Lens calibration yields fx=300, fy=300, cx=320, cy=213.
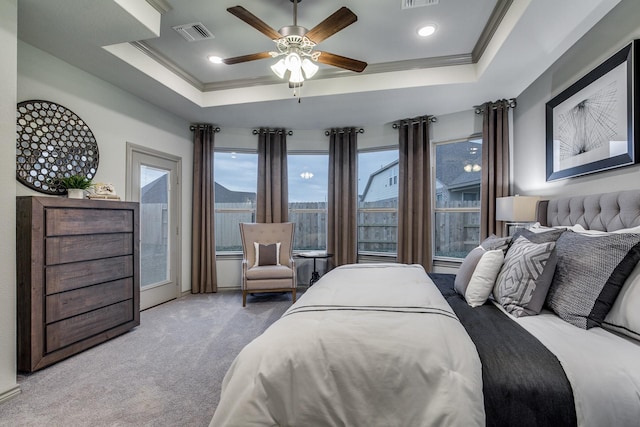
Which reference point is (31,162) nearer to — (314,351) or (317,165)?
(314,351)

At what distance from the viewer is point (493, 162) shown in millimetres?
3750

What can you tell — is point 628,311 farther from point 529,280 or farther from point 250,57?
point 250,57

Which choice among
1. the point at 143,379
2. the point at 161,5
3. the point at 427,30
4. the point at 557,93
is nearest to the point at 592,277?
the point at 557,93

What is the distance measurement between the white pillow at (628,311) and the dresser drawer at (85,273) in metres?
3.59

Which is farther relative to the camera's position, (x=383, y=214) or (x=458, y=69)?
(x=383, y=214)

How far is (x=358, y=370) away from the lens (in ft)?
3.86

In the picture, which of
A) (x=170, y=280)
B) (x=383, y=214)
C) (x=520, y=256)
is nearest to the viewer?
(x=520, y=256)

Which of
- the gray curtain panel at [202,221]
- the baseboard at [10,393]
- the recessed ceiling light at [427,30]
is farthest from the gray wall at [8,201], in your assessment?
the recessed ceiling light at [427,30]

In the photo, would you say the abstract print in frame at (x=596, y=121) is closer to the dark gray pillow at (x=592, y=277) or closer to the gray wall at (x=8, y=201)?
the dark gray pillow at (x=592, y=277)

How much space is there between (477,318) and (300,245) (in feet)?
A: 12.6

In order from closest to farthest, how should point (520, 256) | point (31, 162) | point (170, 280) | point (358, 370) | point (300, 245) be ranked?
point (358, 370)
point (520, 256)
point (31, 162)
point (170, 280)
point (300, 245)

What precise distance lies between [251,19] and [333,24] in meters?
0.58

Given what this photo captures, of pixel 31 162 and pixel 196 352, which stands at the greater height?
pixel 31 162

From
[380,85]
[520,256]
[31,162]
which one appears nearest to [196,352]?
[31,162]
